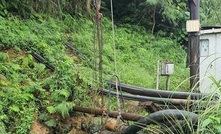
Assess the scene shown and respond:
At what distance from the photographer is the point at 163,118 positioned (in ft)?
10.5

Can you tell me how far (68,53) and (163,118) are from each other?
425 centimetres

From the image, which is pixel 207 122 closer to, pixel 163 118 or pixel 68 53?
pixel 163 118

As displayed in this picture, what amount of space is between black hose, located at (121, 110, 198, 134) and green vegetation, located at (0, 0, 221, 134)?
0.71 feet

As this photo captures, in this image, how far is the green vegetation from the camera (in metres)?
4.41

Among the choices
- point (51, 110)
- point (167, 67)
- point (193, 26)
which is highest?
point (193, 26)

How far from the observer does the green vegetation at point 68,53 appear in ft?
14.5

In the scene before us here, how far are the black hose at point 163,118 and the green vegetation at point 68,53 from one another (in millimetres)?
215

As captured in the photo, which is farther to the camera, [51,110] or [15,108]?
[51,110]

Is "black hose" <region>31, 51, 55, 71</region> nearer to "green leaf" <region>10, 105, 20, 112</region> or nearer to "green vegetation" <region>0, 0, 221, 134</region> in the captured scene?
"green vegetation" <region>0, 0, 221, 134</region>

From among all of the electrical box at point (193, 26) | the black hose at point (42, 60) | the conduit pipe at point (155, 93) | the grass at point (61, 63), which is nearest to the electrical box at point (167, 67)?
the grass at point (61, 63)

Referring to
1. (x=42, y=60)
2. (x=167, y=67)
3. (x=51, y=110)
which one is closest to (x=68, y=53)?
(x=42, y=60)

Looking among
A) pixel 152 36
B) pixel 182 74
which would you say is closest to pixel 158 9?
pixel 152 36

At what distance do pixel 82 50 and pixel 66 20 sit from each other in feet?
4.36

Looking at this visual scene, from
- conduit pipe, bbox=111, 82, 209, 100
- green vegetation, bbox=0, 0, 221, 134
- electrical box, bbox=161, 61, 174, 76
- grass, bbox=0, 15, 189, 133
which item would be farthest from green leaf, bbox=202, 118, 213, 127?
electrical box, bbox=161, 61, 174, 76
